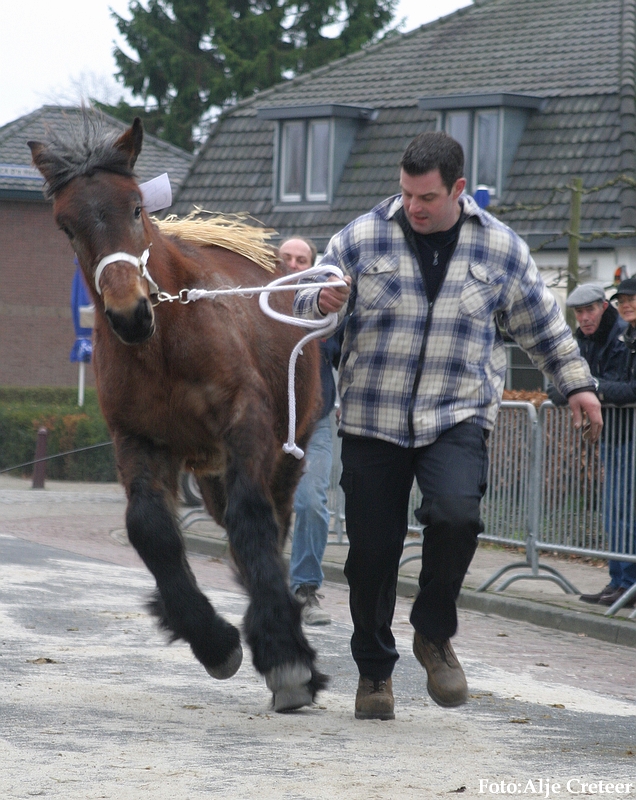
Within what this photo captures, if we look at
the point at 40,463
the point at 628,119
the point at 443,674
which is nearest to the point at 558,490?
the point at 443,674

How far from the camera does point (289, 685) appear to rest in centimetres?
Result: 477

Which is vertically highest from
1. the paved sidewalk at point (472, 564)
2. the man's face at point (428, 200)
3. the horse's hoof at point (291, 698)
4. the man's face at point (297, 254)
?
the man's face at point (297, 254)

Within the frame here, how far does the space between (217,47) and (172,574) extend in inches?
1481

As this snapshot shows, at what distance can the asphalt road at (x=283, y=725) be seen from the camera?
13.3 feet

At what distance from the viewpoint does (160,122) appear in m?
42.9

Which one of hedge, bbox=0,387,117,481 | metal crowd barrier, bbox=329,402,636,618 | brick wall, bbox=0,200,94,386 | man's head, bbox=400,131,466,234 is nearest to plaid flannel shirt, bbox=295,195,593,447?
man's head, bbox=400,131,466,234

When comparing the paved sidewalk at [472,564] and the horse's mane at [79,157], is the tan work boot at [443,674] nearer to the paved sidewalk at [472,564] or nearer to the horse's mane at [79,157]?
the horse's mane at [79,157]

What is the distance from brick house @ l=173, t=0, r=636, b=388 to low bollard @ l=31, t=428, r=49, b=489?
7489mm

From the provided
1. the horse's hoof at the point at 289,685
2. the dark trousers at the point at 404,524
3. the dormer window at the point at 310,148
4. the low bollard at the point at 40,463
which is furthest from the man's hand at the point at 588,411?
the dormer window at the point at 310,148

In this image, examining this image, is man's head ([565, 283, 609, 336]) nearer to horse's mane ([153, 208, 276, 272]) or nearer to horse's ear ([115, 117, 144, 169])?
horse's mane ([153, 208, 276, 272])

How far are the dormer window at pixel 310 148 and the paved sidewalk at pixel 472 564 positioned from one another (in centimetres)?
964

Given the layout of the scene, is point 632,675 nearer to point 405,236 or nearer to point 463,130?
point 405,236

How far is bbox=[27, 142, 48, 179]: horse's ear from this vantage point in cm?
517

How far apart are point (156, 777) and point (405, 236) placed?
2.20m
